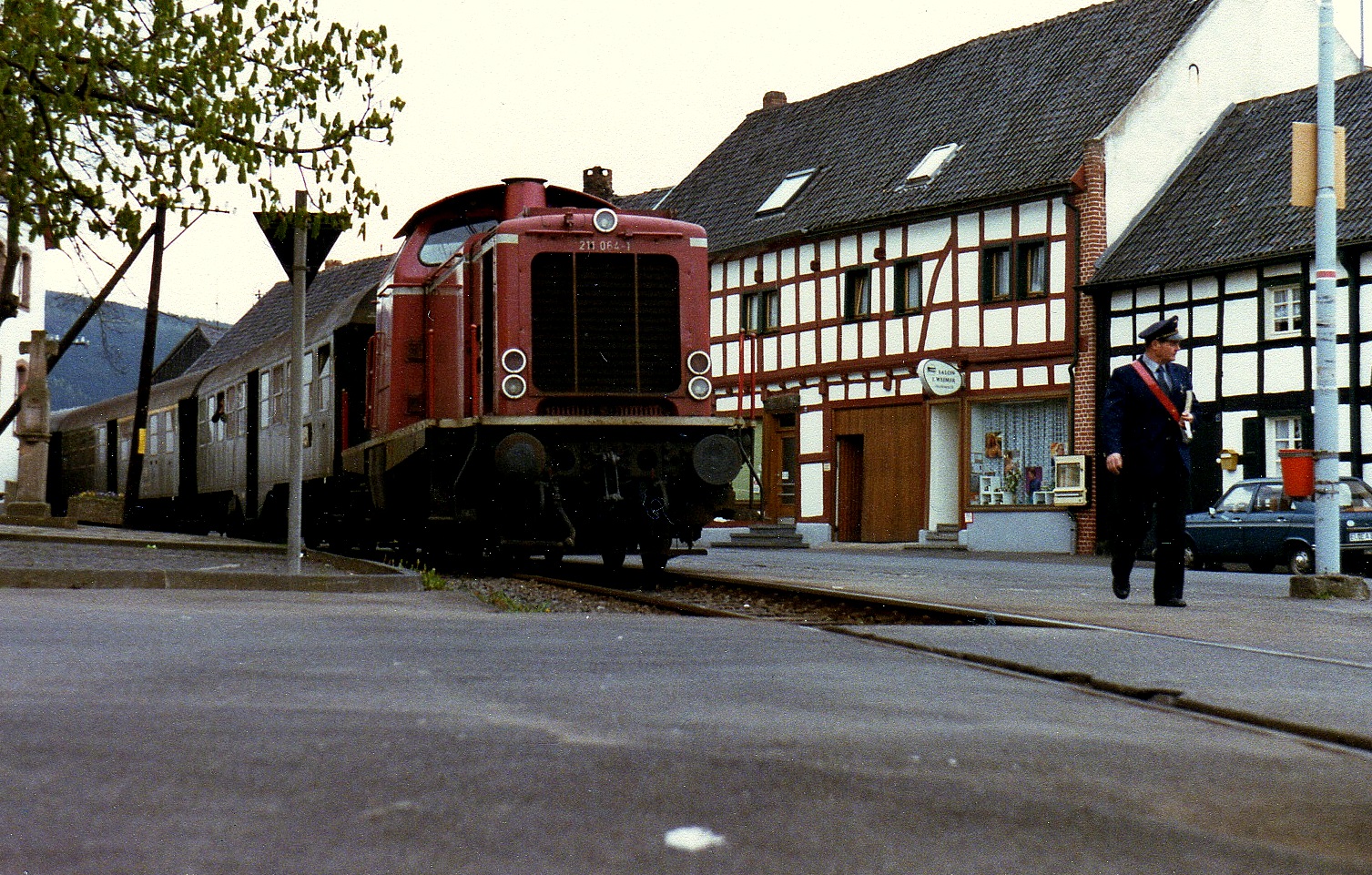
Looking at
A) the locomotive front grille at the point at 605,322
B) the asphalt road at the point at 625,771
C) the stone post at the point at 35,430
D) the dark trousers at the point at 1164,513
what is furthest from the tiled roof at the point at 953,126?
the asphalt road at the point at 625,771

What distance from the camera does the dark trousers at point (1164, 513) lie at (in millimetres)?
10867

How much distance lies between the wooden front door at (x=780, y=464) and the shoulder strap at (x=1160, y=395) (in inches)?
1060

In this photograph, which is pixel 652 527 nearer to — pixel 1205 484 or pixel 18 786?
pixel 18 786

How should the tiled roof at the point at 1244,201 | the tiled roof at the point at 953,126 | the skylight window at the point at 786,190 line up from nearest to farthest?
the tiled roof at the point at 1244,201 < the tiled roof at the point at 953,126 < the skylight window at the point at 786,190

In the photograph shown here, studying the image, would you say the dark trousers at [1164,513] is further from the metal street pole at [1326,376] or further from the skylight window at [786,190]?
the skylight window at [786,190]

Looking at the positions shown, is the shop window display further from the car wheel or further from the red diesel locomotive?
the red diesel locomotive

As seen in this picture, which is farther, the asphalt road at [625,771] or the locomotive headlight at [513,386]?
the locomotive headlight at [513,386]

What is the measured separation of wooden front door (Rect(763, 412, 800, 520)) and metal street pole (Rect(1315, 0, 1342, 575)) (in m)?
24.0

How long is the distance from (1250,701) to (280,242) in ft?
28.3

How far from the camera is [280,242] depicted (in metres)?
12.5

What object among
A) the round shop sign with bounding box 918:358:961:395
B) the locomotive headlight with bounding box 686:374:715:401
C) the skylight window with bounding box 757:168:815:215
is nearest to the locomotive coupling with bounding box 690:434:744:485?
the locomotive headlight with bounding box 686:374:715:401

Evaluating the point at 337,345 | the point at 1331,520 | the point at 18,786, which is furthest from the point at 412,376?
the point at 18,786

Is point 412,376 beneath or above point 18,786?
above

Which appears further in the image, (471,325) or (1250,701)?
(471,325)
